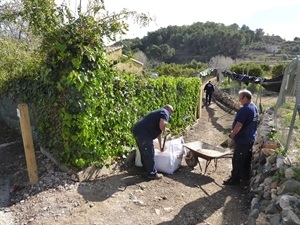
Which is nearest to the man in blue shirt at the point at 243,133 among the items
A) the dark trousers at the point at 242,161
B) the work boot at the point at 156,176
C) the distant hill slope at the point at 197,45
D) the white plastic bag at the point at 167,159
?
the dark trousers at the point at 242,161

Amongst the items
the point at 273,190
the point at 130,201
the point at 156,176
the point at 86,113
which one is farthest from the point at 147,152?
the point at 273,190

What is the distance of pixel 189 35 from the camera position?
70.6 m

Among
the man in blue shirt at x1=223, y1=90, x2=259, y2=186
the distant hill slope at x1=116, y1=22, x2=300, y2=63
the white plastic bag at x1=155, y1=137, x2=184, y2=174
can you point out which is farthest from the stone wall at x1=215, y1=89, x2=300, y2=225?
the distant hill slope at x1=116, y1=22, x2=300, y2=63

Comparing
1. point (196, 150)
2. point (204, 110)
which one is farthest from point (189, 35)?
point (196, 150)

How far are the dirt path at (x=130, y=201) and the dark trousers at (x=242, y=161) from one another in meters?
0.33

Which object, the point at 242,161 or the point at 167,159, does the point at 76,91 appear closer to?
the point at 167,159

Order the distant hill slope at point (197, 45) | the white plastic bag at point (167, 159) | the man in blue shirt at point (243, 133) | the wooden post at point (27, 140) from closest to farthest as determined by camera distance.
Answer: the wooden post at point (27, 140) → the man in blue shirt at point (243, 133) → the white plastic bag at point (167, 159) → the distant hill slope at point (197, 45)

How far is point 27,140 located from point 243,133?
392cm

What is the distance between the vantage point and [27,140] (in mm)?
4855

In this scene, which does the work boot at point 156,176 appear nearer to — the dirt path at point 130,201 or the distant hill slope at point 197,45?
the dirt path at point 130,201

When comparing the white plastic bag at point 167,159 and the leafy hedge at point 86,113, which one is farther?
the white plastic bag at point 167,159

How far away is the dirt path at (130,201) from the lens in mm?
4207

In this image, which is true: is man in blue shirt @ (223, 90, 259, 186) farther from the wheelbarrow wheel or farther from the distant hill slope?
the distant hill slope

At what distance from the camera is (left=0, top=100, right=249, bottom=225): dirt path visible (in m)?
4.21
